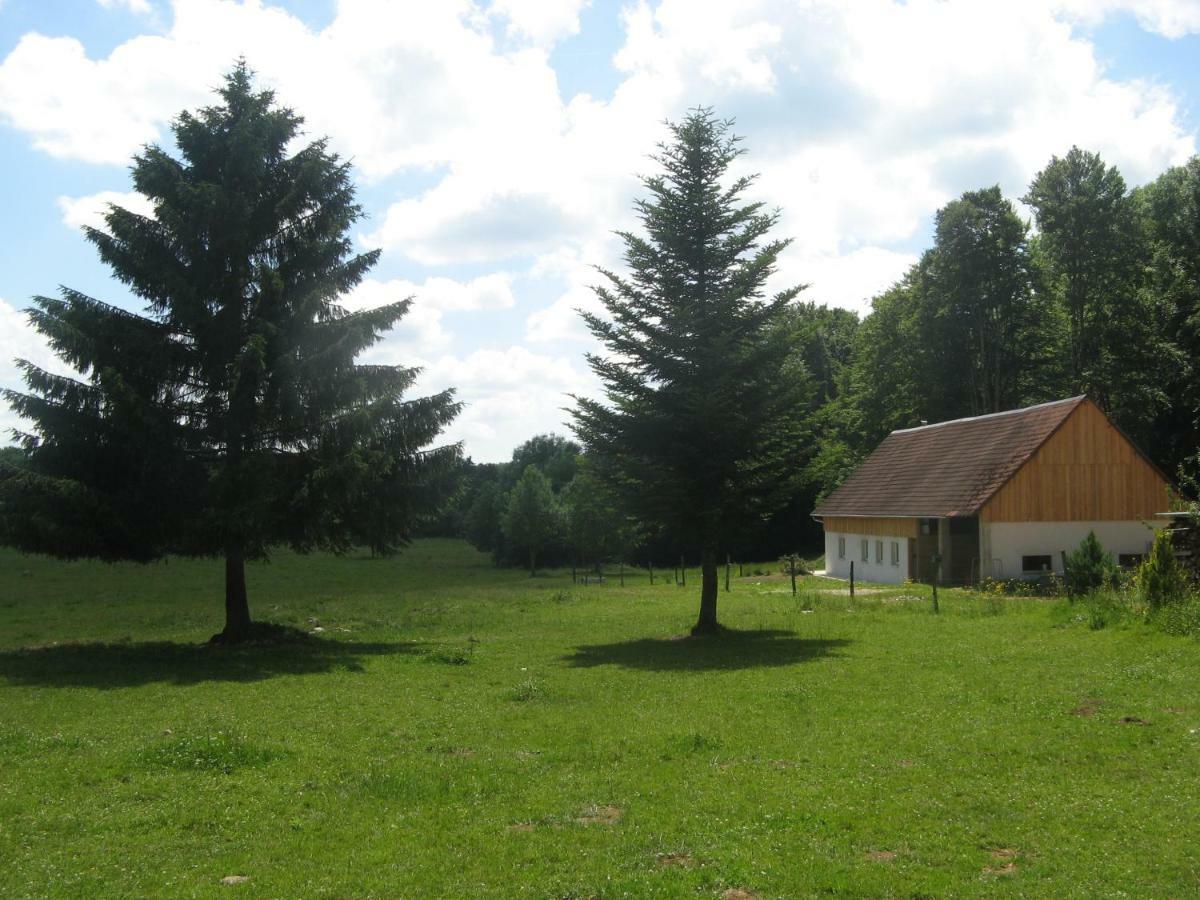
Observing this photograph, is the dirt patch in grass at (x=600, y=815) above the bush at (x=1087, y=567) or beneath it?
beneath

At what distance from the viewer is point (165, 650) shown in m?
21.5

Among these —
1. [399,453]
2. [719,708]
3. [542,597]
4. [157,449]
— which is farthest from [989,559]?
[157,449]

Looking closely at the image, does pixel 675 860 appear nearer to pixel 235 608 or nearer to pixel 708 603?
pixel 708 603

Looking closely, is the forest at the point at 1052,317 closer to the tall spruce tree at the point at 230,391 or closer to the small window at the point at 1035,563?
the small window at the point at 1035,563

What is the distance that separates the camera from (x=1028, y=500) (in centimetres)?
3459

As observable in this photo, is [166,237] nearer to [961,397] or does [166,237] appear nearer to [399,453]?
[399,453]

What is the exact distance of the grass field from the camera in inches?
270

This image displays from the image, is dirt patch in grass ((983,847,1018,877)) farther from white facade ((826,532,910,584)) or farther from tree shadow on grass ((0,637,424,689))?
white facade ((826,532,910,584))

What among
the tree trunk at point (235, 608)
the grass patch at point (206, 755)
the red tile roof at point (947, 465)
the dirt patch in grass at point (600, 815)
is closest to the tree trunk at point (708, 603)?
the tree trunk at point (235, 608)

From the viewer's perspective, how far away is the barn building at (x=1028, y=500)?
34344 mm

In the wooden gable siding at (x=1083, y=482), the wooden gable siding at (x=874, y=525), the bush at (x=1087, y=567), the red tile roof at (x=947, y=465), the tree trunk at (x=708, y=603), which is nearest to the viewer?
the tree trunk at (x=708, y=603)

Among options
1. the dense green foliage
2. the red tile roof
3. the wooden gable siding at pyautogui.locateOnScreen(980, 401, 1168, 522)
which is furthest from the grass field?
the dense green foliage

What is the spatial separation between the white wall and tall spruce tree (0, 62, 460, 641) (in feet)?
67.8

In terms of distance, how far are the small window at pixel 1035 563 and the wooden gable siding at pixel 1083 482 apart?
4.46 feet
